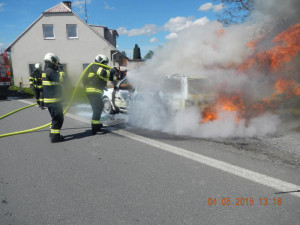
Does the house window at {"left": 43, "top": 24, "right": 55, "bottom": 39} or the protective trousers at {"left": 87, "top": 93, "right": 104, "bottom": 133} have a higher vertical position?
the house window at {"left": 43, "top": 24, "right": 55, "bottom": 39}

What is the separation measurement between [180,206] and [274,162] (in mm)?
2018

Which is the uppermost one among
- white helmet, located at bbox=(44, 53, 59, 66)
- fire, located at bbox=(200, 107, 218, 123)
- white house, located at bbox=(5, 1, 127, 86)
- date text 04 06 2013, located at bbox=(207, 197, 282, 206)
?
white house, located at bbox=(5, 1, 127, 86)

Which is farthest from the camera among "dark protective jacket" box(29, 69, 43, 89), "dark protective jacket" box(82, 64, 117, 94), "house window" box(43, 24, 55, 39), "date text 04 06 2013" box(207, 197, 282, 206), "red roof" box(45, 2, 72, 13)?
"house window" box(43, 24, 55, 39)

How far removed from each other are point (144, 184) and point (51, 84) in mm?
3239

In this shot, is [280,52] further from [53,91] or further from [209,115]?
[53,91]

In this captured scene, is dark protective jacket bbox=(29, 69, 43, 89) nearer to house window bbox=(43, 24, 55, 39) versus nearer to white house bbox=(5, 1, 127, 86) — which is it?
white house bbox=(5, 1, 127, 86)

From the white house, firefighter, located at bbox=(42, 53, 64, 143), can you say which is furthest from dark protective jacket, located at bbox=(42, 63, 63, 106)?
the white house

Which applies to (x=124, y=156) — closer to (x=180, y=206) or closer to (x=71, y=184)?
(x=71, y=184)

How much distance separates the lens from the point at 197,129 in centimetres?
539

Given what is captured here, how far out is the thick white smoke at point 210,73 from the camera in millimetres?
5312

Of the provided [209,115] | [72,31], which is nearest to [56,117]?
[209,115]

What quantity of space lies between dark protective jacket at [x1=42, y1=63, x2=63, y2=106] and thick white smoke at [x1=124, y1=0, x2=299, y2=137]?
2.29 meters

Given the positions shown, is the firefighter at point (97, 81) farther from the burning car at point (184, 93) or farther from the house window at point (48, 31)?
the house window at point (48, 31)

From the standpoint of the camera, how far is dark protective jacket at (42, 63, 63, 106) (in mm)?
4969
